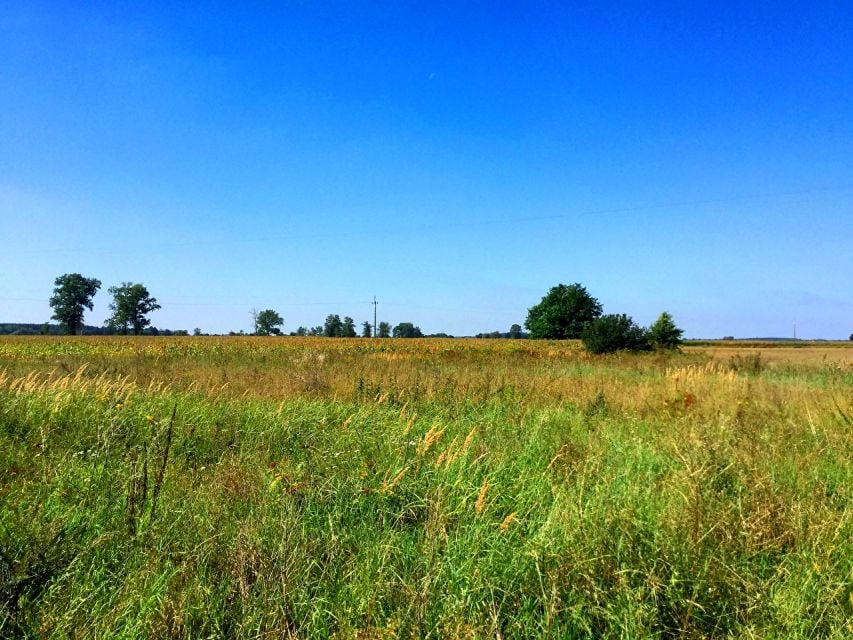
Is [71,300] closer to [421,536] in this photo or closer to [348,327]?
[348,327]

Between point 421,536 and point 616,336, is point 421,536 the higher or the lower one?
the lower one

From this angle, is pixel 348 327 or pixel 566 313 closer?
pixel 566 313

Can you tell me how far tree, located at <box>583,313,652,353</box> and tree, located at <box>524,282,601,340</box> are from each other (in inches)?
2090

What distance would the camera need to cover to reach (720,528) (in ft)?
9.43

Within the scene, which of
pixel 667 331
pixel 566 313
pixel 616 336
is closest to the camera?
pixel 616 336

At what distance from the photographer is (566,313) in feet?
253

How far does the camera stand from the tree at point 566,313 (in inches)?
3022

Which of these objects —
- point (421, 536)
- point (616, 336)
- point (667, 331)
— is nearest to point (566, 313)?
point (667, 331)

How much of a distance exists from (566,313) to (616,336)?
55.6 m

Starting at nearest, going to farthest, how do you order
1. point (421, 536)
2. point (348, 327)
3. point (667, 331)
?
1. point (421, 536)
2. point (667, 331)
3. point (348, 327)

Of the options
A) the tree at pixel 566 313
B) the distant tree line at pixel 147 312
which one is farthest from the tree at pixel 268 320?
the tree at pixel 566 313

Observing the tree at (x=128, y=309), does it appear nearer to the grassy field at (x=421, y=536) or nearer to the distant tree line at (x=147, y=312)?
the distant tree line at (x=147, y=312)

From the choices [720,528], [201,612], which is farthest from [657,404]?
[201,612]

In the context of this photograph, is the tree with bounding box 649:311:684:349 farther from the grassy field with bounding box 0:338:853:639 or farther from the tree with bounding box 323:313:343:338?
the tree with bounding box 323:313:343:338
